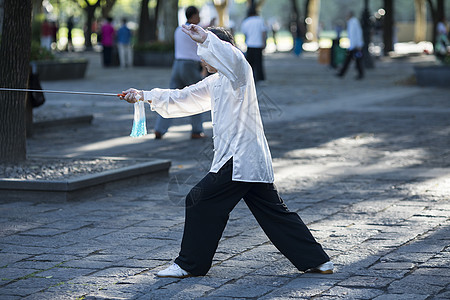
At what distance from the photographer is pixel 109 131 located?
12.8 meters

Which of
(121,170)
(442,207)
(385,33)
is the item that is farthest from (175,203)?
(385,33)

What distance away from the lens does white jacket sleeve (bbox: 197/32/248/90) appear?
4.83m

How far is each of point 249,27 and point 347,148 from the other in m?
10.4

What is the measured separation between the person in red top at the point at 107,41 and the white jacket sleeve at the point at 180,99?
2586 centimetres

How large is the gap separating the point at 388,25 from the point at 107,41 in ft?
39.3

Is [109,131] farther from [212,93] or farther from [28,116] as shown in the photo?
[212,93]

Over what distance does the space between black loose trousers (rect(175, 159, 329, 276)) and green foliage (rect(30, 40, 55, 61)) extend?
15805 millimetres

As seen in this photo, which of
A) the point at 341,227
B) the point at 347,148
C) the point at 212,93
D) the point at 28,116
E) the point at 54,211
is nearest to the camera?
the point at 212,93

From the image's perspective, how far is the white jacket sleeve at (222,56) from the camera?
4.83 meters

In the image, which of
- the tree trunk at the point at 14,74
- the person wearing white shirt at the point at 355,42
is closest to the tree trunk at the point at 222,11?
the person wearing white shirt at the point at 355,42

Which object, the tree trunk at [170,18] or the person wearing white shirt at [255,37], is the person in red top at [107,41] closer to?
the tree trunk at [170,18]

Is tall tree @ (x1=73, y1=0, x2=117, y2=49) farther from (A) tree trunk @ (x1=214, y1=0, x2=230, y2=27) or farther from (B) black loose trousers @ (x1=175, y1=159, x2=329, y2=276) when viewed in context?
(B) black loose trousers @ (x1=175, y1=159, x2=329, y2=276)

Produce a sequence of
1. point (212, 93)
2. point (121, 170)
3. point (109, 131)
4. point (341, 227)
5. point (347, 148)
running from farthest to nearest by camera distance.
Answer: point (109, 131)
point (347, 148)
point (121, 170)
point (341, 227)
point (212, 93)

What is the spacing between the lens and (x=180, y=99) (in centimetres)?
534
